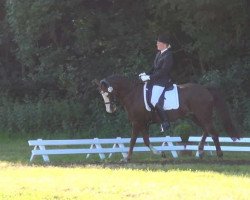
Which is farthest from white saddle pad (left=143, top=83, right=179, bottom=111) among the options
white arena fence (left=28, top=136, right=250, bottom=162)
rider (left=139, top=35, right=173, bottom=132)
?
white arena fence (left=28, top=136, right=250, bottom=162)

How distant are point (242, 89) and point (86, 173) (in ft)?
36.7

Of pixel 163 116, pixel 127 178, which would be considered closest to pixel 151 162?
pixel 163 116

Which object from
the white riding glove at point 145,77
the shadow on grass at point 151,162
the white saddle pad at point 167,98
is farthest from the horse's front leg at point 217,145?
the white riding glove at point 145,77

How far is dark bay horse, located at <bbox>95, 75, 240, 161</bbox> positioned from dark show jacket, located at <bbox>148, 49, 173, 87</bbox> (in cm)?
49

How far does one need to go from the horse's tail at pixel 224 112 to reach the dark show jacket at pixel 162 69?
1283 mm

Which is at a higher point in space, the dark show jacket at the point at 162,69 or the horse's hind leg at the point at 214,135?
the dark show jacket at the point at 162,69

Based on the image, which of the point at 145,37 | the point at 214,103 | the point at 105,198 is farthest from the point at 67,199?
the point at 145,37

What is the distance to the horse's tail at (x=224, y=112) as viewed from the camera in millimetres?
13086

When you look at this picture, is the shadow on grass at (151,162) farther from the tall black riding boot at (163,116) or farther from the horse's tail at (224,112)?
the tall black riding boot at (163,116)

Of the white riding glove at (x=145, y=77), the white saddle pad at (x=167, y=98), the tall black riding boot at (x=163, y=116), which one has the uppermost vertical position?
the white riding glove at (x=145, y=77)

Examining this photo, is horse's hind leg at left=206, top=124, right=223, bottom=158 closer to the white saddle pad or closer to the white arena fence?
the white arena fence

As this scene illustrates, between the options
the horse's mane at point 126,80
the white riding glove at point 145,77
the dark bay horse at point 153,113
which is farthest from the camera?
the horse's mane at point 126,80

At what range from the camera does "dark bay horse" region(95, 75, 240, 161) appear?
1305 cm

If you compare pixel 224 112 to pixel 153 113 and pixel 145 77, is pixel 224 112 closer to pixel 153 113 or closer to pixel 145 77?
pixel 153 113
